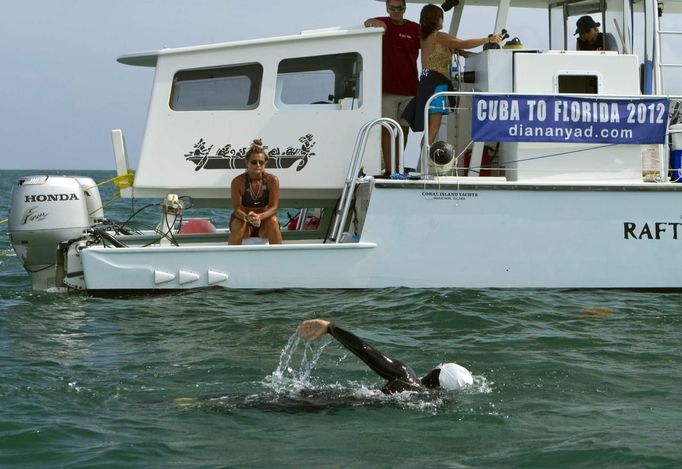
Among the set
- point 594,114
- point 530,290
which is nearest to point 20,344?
point 530,290

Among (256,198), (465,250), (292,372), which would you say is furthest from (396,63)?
(292,372)

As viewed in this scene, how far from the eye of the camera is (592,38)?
12.4m

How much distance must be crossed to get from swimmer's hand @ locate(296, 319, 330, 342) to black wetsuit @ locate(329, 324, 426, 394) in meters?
0.17

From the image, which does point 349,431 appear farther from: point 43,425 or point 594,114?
point 594,114

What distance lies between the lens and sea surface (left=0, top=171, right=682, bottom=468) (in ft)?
22.5

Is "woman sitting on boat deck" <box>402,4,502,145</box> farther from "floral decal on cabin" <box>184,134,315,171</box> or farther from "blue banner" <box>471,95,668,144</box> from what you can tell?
"floral decal on cabin" <box>184,134,315,171</box>

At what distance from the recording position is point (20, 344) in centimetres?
980

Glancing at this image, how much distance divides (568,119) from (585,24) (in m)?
1.41

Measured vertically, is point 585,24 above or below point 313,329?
above

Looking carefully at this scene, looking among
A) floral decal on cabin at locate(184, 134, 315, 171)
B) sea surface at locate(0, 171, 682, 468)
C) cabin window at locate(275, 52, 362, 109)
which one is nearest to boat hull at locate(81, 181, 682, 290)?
sea surface at locate(0, 171, 682, 468)

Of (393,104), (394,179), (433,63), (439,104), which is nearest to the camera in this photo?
(394,179)

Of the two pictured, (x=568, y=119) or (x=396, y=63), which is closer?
(x=568, y=119)

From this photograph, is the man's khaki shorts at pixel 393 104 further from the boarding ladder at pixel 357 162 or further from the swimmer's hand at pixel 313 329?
the swimmer's hand at pixel 313 329

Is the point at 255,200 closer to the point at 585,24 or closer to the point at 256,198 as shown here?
the point at 256,198
